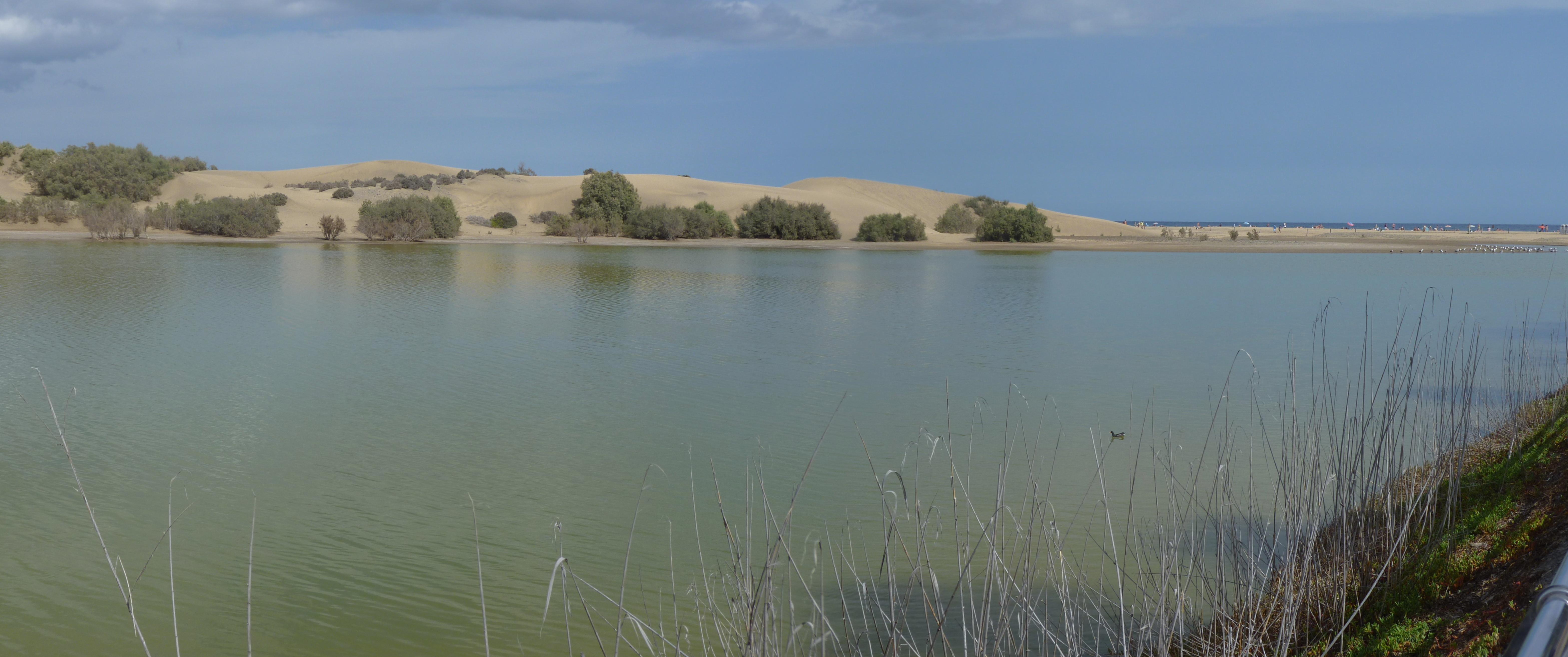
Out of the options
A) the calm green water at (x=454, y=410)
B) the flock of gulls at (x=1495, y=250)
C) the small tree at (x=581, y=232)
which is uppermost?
the small tree at (x=581, y=232)

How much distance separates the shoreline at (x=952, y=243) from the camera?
40.1m

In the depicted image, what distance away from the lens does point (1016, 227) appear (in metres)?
51.7

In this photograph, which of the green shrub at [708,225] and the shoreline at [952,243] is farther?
the green shrub at [708,225]

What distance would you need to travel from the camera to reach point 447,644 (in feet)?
17.5

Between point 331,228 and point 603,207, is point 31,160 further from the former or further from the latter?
point 603,207

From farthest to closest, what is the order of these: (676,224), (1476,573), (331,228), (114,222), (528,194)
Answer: (528,194), (676,224), (331,228), (114,222), (1476,573)

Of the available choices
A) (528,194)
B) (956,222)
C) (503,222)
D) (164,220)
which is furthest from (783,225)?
(164,220)

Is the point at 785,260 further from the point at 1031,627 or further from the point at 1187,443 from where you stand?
the point at 1031,627

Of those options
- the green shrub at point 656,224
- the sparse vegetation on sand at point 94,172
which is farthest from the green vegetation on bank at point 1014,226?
the sparse vegetation on sand at point 94,172

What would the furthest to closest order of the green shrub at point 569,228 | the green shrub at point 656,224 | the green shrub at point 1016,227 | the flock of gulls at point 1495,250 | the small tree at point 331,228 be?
the green shrub at point 1016,227
the green shrub at point 656,224
the green shrub at point 569,228
the flock of gulls at point 1495,250
the small tree at point 331,228

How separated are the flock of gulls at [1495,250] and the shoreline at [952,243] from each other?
208 millimetres

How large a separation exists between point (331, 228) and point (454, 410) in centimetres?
3728

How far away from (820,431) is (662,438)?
1418 mm

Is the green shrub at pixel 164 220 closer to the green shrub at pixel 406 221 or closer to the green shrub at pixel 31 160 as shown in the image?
the green shrub at pixel 406 221
